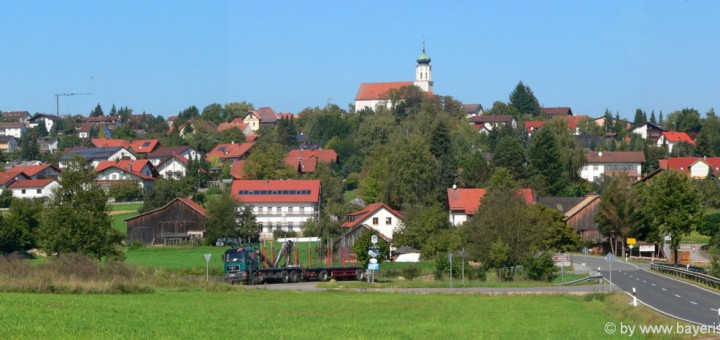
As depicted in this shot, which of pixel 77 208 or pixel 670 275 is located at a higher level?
pixel 77 208

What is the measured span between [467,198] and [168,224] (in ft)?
82.1

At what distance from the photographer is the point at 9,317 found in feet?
89.6

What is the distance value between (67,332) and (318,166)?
92.7 m

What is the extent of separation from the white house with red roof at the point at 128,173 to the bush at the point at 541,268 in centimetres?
7070

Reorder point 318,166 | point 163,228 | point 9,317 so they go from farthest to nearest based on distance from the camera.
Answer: point 318,166 → point 163,228 → point 9,317

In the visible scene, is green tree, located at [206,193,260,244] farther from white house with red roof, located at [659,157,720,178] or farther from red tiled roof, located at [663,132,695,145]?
red tiled roof, located at [663,132,695,145]

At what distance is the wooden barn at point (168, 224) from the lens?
86.6 meters

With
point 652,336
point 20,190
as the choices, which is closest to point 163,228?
point 20,190

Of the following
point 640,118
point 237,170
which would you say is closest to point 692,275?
point 237,170

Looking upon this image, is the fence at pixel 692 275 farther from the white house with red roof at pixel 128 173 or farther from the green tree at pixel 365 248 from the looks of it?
the white house with red roof at pixel 128 173

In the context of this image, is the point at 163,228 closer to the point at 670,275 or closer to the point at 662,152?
the point at 670,275

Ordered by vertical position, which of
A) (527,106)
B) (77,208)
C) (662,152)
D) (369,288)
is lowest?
(369,288)

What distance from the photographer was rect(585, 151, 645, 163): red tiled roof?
128500 mm

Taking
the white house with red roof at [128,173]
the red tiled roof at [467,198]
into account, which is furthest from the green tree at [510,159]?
the white house with red roof at [128,173]
